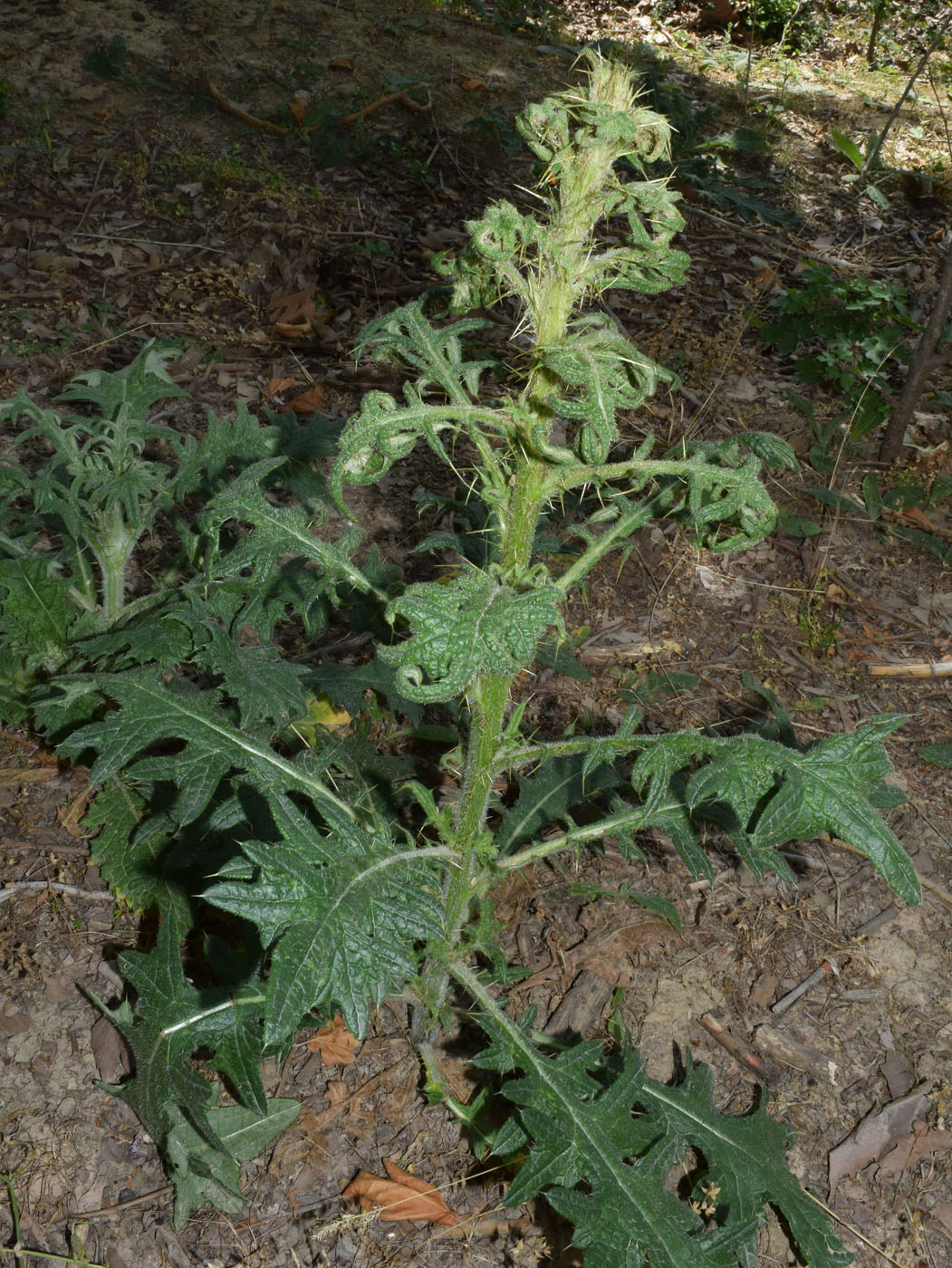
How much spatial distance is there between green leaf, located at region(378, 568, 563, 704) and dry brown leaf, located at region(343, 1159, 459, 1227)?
143 centimetres

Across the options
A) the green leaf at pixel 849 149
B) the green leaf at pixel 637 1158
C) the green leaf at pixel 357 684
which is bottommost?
the green leaf at pixel 637 1158

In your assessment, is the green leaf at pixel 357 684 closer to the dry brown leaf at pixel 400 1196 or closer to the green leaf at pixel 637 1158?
the green leaf at pixel 637 1158

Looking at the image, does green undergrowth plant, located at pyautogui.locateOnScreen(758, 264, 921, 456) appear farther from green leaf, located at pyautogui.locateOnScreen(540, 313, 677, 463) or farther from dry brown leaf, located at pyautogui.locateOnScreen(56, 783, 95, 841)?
dry brown leaf, located at pyautogui.locateOnScreen(56, 783, 95, 841)

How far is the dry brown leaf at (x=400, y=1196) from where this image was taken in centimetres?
245

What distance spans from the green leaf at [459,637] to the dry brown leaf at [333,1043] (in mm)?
1424

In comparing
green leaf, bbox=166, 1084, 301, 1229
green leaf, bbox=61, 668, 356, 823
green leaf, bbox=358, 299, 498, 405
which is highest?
green leaf, bbox=358, 299, 498, 405

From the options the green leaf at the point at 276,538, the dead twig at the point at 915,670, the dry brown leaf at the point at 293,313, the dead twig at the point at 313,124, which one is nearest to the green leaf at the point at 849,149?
the dead twig at the point at 313,124

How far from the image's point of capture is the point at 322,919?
171cm

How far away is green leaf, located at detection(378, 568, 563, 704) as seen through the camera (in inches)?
67.6

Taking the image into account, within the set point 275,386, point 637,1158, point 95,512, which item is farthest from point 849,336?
point 637,1158

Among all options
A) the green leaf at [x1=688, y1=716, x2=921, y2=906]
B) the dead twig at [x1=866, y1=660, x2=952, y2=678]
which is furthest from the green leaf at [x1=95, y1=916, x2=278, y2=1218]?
the dead twig at [x1=866, y1=660, x2=952, y2=678]

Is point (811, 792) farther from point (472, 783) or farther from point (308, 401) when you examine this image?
point (308, 401)

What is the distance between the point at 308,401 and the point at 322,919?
133 inches

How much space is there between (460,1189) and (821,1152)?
0.92 meters
